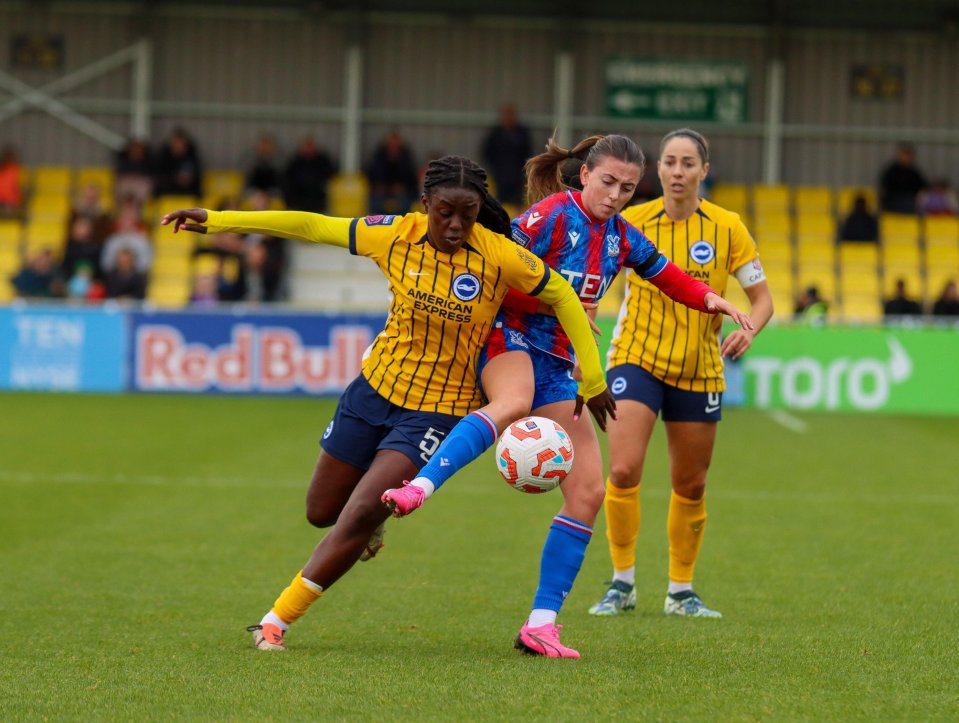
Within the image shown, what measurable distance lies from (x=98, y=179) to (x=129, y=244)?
165 inches

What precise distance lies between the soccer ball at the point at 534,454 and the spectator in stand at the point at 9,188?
19.6 m

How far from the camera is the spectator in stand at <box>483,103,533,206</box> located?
76.5 ft

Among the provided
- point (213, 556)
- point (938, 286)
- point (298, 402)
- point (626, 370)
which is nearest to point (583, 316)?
point (626, 370)

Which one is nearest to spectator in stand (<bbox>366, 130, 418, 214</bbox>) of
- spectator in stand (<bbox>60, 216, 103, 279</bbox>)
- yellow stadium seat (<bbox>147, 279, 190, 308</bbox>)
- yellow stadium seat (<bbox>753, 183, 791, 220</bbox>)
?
yellow stadium seat (<bbox>147, 279, 190, 308</bbox>)

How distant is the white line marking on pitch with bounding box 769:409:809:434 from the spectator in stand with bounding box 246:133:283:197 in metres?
9.26

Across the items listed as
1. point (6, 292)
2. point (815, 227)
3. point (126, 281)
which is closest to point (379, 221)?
point (126, 281)

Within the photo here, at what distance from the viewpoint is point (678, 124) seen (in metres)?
25.6

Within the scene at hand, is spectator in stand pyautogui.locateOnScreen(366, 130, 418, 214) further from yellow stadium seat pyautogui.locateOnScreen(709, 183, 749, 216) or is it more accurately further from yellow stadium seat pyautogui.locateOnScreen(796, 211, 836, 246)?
yellow stadium seat pyautogui.locateOnScreen(796, 211, 836, 246)

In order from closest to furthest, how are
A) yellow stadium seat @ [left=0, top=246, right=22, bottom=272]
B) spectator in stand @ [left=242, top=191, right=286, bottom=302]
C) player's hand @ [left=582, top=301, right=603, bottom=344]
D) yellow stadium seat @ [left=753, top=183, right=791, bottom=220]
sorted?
player's hand @ [left=582, top=301, right=603, bottom=344] < spectator in stand @ [left=242, top=191, right=286, bottom=302] < yellow stadium seat @ [left=0, top=246, right=22, bottom=272] < yellow stadium seat @ [left=753, top=183, right=791, bottom=220]

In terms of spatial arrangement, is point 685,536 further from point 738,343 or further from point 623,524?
point 738,343

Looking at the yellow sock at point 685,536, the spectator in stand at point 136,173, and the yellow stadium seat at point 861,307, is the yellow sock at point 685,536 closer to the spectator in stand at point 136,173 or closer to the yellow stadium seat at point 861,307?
the yellow stadium seat at point 861,307

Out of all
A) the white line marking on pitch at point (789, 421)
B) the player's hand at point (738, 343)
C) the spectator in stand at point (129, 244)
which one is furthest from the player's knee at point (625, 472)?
the spectator in stand at point (129, 244)

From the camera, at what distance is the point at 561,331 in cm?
602

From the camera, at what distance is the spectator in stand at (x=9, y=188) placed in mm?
23656
